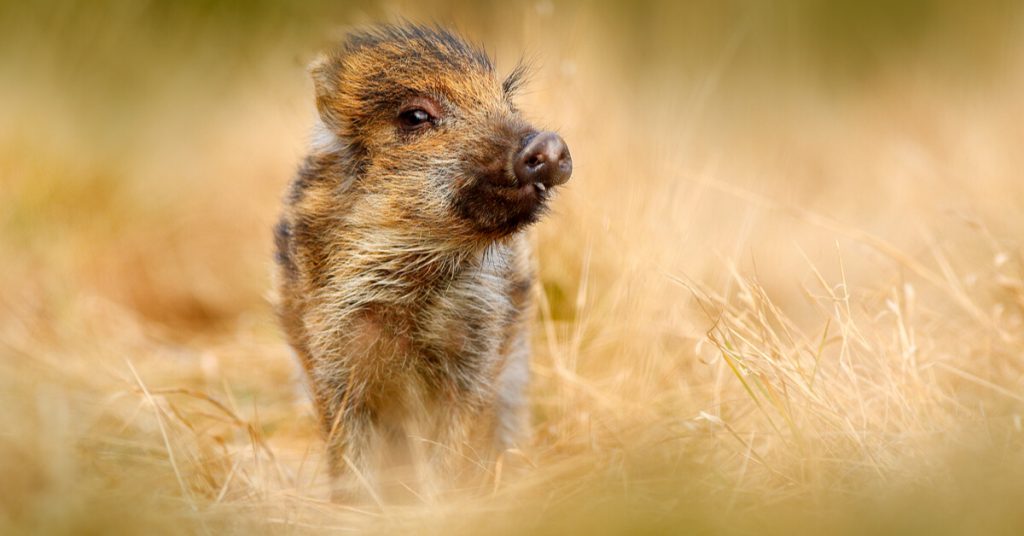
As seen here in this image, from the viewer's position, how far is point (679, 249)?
16.3ft

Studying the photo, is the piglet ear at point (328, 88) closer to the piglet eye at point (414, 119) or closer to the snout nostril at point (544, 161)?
the piglet eye at point (414, 119)

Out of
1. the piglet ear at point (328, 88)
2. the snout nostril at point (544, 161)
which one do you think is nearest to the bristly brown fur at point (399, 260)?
the piglet ear at point (328, 88)

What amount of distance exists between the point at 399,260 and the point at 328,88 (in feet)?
2.38

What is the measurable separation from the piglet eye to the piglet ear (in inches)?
10.2

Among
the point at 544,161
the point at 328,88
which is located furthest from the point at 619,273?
the point at 544,161

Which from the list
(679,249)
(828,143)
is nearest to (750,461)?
(679,249)

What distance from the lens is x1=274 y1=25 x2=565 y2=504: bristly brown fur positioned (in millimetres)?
3600

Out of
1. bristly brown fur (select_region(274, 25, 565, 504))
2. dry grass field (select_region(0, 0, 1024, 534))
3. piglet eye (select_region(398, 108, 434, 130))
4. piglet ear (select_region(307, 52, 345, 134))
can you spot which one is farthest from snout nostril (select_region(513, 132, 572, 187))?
piglet ear (select_region(307, 52, 345, 134))

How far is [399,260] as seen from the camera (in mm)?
3664

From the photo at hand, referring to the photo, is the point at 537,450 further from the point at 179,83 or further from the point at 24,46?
the point at 179,83

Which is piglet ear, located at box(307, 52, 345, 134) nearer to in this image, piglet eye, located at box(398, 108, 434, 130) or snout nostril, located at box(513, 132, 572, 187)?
piglet eye, located at box(398, 108, 434, 130)

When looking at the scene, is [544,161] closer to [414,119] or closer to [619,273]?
[414,119]

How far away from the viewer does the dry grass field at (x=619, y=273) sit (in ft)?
9.94

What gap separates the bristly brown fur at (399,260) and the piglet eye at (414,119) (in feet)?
0.10
